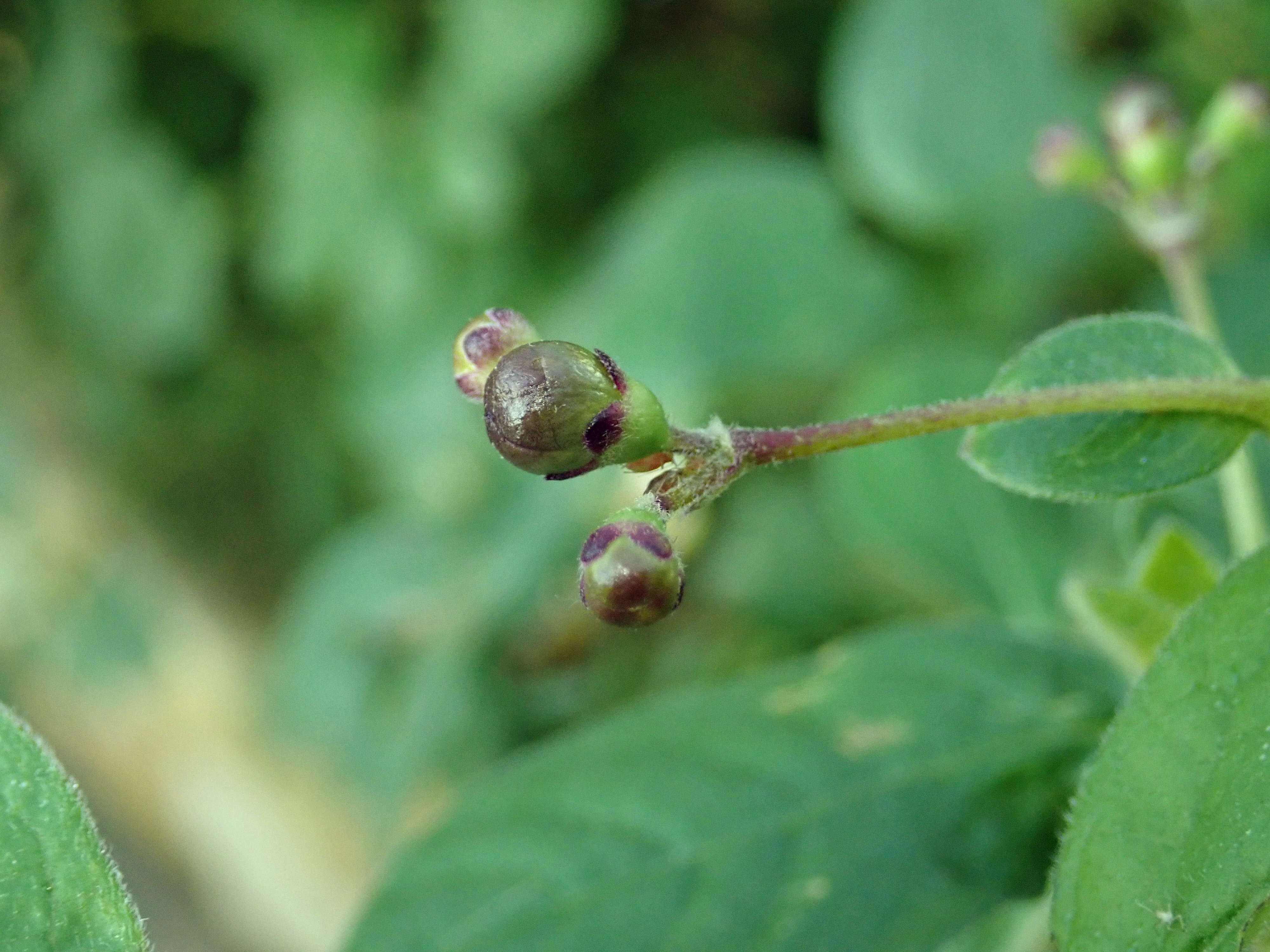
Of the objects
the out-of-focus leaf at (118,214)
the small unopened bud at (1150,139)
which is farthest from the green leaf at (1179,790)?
the out-of-focus leaf at (118,214)

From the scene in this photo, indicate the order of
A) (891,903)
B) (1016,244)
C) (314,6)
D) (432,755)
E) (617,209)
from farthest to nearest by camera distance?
(617,209) → (314,6) → (432,755) → (1016,244) → (891,903)

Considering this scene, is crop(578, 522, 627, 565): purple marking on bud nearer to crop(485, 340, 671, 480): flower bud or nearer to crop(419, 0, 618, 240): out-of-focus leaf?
crop(485, 340, 671, 480): flower bud

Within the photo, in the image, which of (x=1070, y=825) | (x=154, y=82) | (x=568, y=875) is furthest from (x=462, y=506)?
(x=1070, y=825)

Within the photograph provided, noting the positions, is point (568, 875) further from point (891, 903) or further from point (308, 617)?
point (308, 617)

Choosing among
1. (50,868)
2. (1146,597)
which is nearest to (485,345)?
(50,868)

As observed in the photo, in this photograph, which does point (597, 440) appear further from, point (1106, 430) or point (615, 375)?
→ point (1106, 430)

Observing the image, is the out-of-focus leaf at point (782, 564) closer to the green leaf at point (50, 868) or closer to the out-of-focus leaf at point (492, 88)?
the out-of-focus leaf at point (492, 88)
